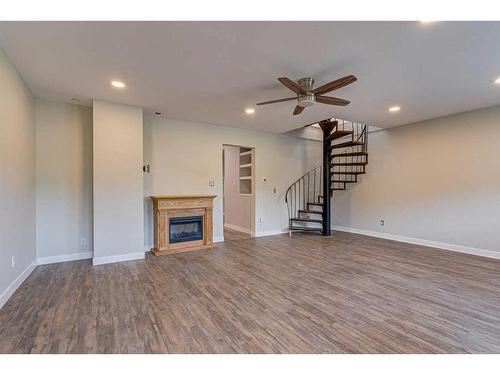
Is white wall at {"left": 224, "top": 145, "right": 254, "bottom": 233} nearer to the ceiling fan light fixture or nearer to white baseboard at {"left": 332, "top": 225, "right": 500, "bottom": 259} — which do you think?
white baseboard at {"left": 332, "top": 225, "right": 500, "bottom": 259}

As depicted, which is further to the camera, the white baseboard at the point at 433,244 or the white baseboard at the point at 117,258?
the white baseboard at the point at 433,244

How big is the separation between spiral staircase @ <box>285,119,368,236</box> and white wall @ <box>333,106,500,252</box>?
0.36m

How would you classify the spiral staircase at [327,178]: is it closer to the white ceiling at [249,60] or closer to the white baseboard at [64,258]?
the white ceiling at [249,60]

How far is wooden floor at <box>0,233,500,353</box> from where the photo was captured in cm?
196

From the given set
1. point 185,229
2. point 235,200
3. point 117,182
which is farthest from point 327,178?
point 117,182

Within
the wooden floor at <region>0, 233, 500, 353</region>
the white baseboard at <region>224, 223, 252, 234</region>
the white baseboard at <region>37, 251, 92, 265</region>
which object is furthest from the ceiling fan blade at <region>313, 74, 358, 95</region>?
the white baseboard at <region>37, 251, 92, 265</region>

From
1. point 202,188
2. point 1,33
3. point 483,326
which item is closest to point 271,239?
point 202,188

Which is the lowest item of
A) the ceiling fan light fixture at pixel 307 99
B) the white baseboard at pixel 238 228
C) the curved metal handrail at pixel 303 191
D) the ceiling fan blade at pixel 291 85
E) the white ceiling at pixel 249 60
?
the white baseboard at pixel 238 228

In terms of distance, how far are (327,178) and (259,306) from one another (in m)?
4.39

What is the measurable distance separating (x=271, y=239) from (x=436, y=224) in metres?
3.50

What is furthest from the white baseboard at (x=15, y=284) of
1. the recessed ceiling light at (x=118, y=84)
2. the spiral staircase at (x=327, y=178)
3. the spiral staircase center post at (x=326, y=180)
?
the spiral staircase center post at (x=326, y=180)

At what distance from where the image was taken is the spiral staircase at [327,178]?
247 inches

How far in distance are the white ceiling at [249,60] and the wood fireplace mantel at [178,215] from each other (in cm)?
179
